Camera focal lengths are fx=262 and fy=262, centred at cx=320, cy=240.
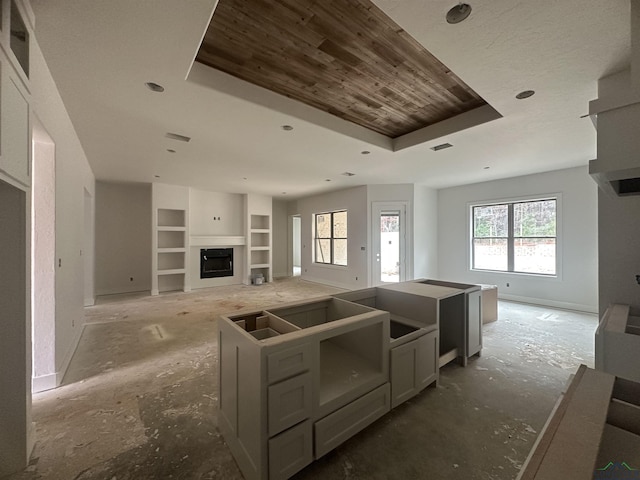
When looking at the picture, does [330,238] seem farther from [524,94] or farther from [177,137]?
[524,94]

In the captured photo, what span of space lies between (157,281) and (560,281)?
8.64m

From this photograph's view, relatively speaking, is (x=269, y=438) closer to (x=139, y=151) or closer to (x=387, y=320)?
(x=387, y=320)

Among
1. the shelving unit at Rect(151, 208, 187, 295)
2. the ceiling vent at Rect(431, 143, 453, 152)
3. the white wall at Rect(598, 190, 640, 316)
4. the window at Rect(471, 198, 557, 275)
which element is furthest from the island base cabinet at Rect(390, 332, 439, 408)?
the shelving unit at Rect(151, 208, 187, 295)

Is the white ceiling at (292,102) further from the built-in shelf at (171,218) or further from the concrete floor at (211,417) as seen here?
A: the concrete floor at (211,417)

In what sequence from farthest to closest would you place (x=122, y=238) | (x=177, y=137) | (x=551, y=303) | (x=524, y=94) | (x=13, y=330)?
(x=122, y=238) → (x=551, y=303) → (x=177, y=137) → (x=524, y=94) → (x=13, y=330)

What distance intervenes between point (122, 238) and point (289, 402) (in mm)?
6974

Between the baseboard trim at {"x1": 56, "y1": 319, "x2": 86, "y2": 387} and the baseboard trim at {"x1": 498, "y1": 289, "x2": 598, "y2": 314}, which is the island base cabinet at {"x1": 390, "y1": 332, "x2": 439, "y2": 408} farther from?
the baseboard trim at {"x1": 498, "y1": 289, "x2": 598, "y2": 314}

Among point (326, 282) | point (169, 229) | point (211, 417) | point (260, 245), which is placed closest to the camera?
point (211, 417)

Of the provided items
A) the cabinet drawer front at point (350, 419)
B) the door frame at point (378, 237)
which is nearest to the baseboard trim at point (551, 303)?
the door frame at point (378, 237)

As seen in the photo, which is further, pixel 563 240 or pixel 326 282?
pixel 326 282

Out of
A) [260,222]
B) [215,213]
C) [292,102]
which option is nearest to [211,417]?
[292,102]

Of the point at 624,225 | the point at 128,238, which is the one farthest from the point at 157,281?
the point at 624,225

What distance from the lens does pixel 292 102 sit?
282cm
